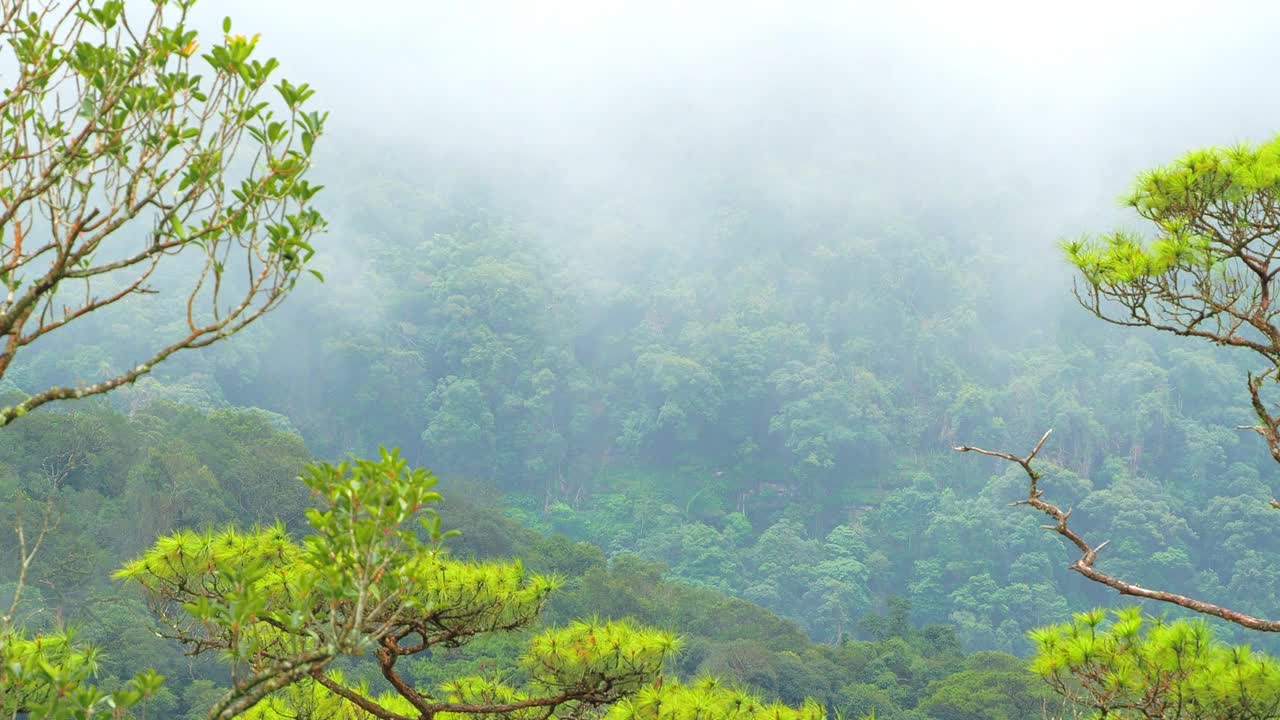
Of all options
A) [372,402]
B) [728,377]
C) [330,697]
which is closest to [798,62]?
[728,377]

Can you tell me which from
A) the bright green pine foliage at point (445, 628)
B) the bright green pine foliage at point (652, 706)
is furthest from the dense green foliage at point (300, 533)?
the bright green pine foliage at point (445, 628)

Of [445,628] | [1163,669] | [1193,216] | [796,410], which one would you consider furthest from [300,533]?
[796,410]

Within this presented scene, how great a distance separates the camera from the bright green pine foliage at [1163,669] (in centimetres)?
294

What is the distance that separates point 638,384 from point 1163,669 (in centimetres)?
3917

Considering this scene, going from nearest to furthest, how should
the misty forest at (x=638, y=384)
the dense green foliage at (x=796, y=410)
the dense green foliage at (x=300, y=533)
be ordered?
the misty forest at (x=638, y=384) → the dense green foliage at (x=300, y=533) → the dense green foliage at (x=796, y=410)

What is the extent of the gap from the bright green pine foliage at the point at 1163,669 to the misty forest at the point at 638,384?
0.01 meters

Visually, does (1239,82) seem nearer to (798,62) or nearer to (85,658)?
(798,62)

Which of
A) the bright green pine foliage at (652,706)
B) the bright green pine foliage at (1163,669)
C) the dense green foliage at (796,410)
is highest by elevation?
the dense green foliage at (796,410)

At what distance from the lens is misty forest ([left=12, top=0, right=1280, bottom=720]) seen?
200 centimetres

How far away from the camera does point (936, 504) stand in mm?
34719

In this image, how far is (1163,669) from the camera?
3016mm

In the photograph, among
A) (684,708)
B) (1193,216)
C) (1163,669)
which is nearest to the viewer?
(1163,669)

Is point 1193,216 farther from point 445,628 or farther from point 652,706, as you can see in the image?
point 445,628

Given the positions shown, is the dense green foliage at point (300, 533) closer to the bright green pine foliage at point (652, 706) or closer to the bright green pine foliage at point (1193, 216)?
the bright green pine foliage at point (652, 706)
